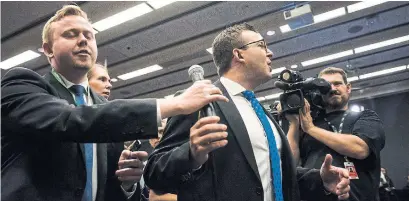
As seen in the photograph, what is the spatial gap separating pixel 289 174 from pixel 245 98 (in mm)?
411

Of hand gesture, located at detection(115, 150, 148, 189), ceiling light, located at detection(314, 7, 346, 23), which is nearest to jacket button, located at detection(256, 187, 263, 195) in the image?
hand gesture, located at detection(115, 150, 148, 189)

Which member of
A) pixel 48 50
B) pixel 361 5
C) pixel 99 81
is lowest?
pixel 48 50

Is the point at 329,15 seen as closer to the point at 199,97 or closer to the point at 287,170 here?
the point at 287,170

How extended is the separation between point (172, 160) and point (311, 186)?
764 mm

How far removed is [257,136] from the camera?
1.39 metres

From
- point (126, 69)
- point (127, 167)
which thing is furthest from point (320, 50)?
point (127, 167)

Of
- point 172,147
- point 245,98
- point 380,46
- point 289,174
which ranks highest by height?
point 380,46

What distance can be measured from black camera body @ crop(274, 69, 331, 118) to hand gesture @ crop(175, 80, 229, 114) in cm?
101

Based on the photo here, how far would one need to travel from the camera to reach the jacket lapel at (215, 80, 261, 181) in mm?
1264

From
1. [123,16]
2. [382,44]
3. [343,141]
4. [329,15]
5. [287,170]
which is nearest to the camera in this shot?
[287,170]

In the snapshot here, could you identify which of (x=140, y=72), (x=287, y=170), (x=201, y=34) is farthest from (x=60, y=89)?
(x=140, y=72)

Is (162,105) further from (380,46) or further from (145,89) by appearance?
(145,89)

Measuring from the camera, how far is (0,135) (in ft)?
3.18

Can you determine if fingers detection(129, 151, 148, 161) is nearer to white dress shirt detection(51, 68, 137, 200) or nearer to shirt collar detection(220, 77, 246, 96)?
white dress shirt detection(51, 68, 137, 200)
